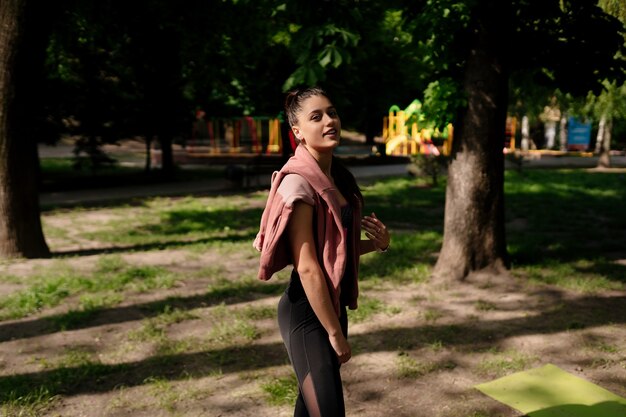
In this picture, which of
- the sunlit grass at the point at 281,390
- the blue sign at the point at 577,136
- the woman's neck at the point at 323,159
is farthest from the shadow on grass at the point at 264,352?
the blue sign at the point at 577,136

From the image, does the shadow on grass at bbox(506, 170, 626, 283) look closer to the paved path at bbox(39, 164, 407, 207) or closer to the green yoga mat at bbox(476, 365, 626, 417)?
the green yoga mat at bbox(476, 365, 626, 417)

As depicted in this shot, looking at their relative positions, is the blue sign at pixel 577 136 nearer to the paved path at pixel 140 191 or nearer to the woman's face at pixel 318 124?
the paved path at pixel 140 191

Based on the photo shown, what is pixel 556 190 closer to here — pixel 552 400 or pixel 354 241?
pixel 552 400

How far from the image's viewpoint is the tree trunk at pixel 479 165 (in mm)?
6406

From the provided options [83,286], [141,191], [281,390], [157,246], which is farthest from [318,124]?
[141,191]

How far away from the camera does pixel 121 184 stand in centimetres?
1736

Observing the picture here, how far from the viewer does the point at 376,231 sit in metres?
2.72

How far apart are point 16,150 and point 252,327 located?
4501 mm

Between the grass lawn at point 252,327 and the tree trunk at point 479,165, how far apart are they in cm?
36

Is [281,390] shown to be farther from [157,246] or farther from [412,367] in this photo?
[157,246]

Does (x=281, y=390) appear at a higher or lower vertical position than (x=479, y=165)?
lower

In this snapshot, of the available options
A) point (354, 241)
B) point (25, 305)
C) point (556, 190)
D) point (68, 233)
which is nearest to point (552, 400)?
point (354, 241)

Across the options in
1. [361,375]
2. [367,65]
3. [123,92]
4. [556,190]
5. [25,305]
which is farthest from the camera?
[367,65]

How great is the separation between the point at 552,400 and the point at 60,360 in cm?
382
